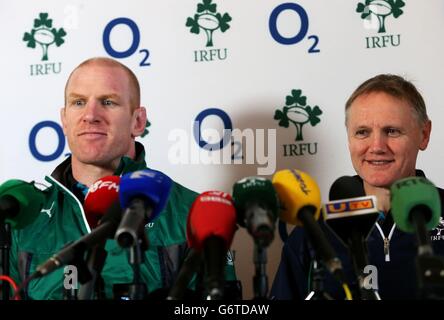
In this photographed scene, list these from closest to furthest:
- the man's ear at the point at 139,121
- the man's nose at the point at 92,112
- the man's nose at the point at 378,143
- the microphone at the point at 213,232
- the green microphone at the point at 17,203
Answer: the microphone at the point at 213,232
the green microphone at the point at 17,203
the man's nose at the point at 378,143
the man's nose at the point at 92,112
the man's ear at the point at 139,121

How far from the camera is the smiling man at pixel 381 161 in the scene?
2.23m

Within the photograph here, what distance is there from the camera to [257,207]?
136cm

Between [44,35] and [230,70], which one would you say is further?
[44,35]

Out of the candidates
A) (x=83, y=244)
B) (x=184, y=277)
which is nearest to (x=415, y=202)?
(x=184, y=277)

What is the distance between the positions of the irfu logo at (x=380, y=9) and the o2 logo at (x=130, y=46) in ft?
2.95

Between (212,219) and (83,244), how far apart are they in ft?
0.88

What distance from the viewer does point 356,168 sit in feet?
7.95

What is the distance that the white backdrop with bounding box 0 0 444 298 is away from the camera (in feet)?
8.43

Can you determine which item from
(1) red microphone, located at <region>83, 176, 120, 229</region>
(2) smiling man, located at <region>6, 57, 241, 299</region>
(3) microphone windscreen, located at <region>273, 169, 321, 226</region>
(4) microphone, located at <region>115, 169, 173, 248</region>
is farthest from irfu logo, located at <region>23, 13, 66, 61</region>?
(3) microphone windscreen, located at <region>273, 169, 321, 226</region>

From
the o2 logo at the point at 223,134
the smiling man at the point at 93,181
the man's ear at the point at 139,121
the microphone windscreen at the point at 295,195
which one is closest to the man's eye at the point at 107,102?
the smiling man at the point at 93,181

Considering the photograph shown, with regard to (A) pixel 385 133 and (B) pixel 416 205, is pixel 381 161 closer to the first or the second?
(A) pixel 385 133

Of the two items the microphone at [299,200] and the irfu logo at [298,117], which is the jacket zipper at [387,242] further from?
the microphone at [299,200]

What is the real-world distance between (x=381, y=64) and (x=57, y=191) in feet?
4.41
